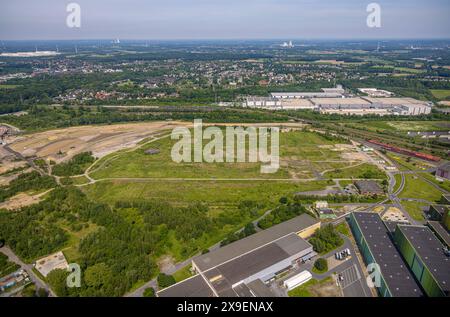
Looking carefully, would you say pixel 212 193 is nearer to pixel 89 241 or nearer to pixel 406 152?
pixel 89 241

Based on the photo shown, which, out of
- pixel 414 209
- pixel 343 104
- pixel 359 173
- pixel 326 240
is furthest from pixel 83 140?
pixel 343 104

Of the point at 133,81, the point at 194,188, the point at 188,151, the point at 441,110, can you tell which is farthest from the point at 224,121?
the point at 133,81

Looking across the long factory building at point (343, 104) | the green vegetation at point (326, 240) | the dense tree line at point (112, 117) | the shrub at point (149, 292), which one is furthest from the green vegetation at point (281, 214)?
the long factory building at point (343, 104)

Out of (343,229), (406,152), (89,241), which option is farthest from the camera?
(406,152)

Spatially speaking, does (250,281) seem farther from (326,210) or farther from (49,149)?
(49,149)

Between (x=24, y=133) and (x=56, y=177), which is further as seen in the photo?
(x=24, y=133)

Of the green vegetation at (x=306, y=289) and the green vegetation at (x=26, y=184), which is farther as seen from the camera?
the green vegetation at (x=26, y=184)

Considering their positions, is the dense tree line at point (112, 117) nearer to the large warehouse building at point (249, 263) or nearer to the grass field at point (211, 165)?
the grass field at point (211, 165)
